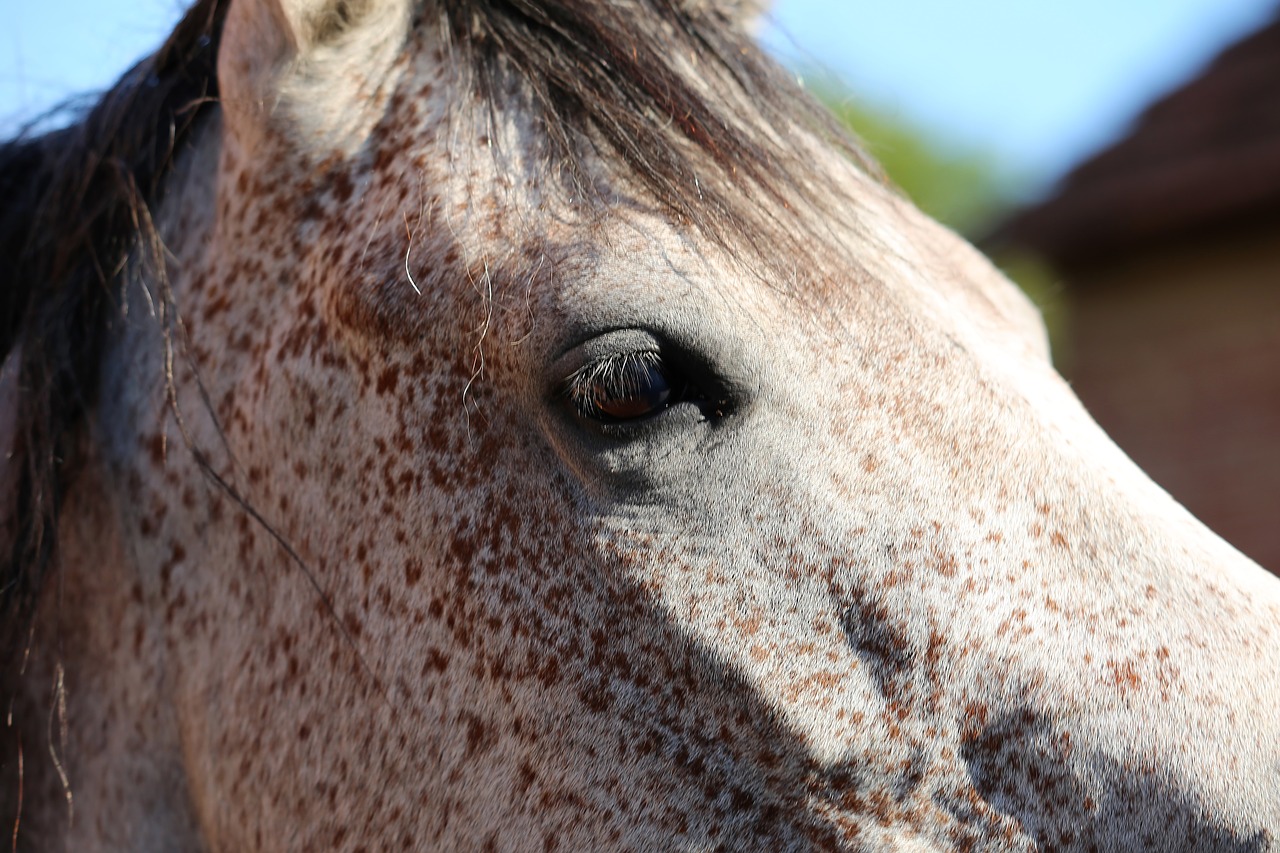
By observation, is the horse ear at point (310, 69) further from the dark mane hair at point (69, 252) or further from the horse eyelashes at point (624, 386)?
the horse eyelashes at point (624, 386)

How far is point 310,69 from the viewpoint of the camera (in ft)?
5.63

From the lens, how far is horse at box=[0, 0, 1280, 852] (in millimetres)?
1349

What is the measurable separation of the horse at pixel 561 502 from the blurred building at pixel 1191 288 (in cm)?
602

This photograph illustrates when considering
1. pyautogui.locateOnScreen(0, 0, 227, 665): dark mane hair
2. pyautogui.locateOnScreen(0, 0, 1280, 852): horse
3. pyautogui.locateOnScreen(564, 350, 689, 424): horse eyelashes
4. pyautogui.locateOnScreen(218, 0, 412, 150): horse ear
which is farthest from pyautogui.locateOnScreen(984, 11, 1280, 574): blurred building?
pyautogui.locateOnScreen(0, 0, 227, 665): dark mane hair

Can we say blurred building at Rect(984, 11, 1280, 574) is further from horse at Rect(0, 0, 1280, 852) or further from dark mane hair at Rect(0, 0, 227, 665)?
dark mane hair at Rect(0, 0, 227, 665)

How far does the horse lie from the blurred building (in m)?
6.02

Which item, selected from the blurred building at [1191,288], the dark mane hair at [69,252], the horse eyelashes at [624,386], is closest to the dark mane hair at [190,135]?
the dark mane hair at [69,252]

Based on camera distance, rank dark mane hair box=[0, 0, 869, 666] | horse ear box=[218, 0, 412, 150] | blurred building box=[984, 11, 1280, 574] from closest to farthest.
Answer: dark mane hair box=[0, 0, 869, 666]
horse ear box=[218, 0, 412, 150]
blurred building box=[984, 11, 1280, 574]

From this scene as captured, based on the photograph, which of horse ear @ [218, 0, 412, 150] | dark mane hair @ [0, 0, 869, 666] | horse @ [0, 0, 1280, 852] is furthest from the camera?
horse ear @ [218, 0, 412, 150]

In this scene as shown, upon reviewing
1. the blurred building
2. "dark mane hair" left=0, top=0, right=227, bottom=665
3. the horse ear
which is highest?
the horse ear

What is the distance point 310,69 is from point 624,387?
2.48 feet

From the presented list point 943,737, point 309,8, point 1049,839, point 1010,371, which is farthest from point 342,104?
point 1049,839

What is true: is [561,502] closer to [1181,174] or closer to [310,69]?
[310,69]

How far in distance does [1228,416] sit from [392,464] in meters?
6.93
